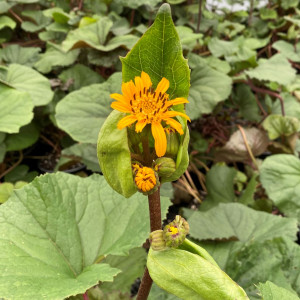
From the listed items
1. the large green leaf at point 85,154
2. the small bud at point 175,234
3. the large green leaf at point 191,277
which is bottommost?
the large green leaf at point 85,154

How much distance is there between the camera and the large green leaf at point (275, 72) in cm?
125

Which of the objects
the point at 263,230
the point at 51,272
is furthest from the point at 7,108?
the point at 263,230

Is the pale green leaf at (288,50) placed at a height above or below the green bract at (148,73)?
below

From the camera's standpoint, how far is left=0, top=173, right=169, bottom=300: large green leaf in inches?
21.3

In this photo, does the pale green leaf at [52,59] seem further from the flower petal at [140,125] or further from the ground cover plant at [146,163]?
the flower petal at [140,125]

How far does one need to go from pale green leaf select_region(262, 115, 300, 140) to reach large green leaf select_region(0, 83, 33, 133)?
869 mm

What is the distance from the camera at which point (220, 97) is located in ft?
4.02

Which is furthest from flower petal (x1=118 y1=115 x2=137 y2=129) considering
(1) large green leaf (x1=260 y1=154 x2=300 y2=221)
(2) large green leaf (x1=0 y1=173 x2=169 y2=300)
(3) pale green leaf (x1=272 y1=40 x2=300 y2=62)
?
(3) pale green leaf (x1=272 y1=40 x2=300 y2=62)

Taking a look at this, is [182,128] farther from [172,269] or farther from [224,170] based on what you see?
[224,170]

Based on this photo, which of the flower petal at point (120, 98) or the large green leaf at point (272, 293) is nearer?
the flower petal at point (120, 98)

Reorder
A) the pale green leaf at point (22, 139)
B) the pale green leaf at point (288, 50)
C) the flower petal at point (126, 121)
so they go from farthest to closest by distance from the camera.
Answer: the pale green leaf at point (288, 50) < the pale green leaf at point (22, 139) < the flower petal at point (126, 121)

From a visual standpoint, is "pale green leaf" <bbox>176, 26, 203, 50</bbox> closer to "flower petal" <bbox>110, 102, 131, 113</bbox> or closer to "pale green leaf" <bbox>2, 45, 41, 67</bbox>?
"pale green leaf" <bbox>2, 45, 41, 67</bbox>

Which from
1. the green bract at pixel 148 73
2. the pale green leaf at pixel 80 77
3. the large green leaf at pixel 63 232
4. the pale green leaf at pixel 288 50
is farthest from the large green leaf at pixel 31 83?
the pale green leaf at pixel 288 50

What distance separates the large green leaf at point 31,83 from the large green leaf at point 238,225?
72 centimetres
